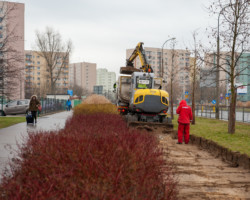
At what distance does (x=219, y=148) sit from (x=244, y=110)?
1211 centimetres

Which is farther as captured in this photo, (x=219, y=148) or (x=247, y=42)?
(x=247, y=42)

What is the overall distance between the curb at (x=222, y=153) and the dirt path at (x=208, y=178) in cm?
21

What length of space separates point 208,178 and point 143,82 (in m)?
9.32

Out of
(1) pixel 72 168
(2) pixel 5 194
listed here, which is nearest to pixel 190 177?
(1) pixel 72 168

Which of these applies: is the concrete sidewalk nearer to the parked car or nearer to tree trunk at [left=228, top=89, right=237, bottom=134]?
tree trunk at [left=228, top=89, right=237, bottom=134]

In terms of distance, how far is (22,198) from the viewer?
2.58 metres

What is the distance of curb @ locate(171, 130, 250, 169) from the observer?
7.41 m

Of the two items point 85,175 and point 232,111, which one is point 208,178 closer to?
point 85,175

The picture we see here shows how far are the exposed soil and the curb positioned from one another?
0.39 ft

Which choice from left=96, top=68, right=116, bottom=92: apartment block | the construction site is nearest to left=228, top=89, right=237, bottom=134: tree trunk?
the construction site

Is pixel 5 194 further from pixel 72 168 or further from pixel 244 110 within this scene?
pixel 244 110

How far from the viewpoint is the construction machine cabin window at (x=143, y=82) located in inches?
588

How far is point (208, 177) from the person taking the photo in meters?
6.29

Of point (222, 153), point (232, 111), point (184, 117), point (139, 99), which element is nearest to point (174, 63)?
point (139, 99)
